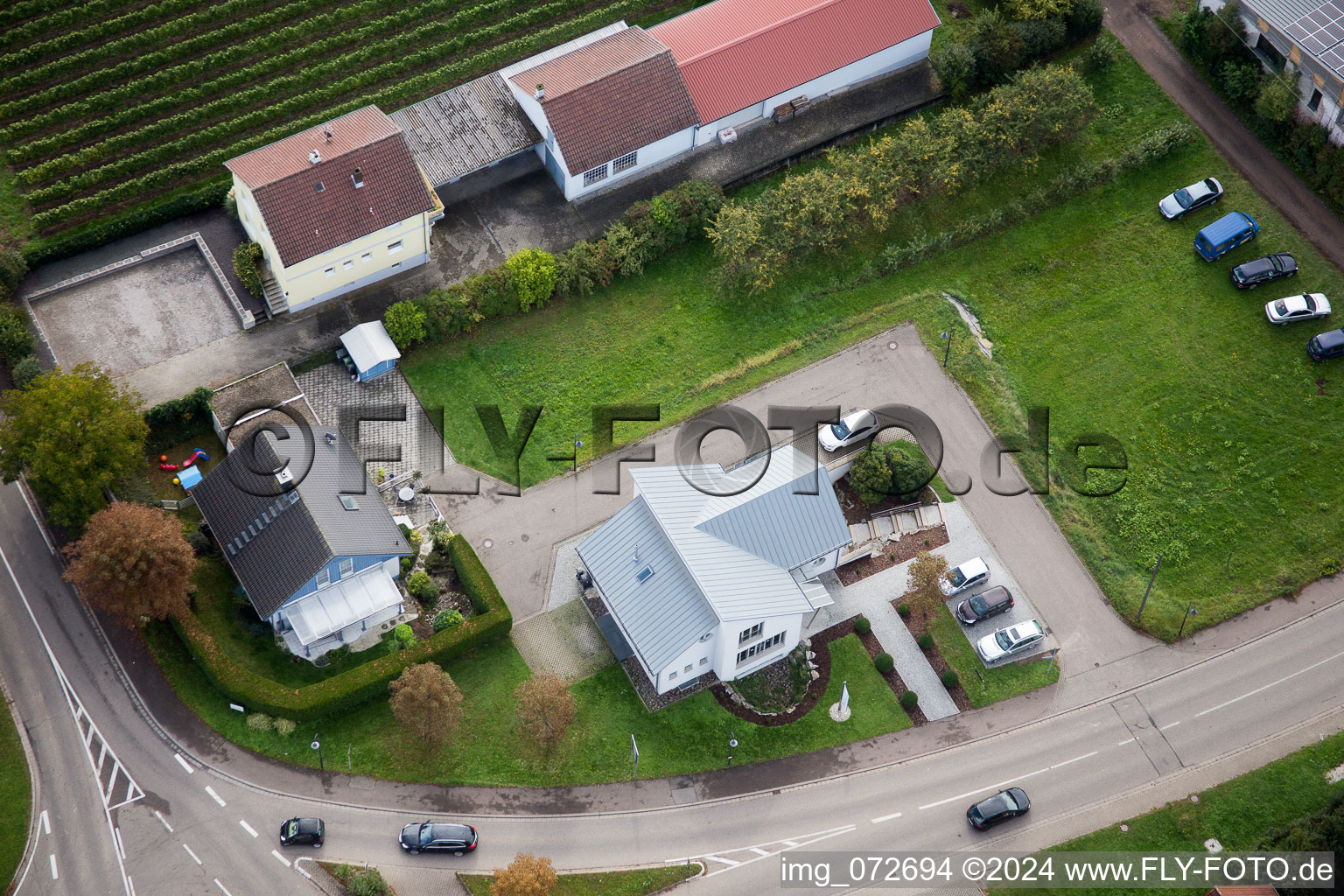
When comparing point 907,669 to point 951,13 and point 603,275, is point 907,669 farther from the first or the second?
point 951,13

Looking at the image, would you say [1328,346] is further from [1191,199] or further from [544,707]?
[544,707]

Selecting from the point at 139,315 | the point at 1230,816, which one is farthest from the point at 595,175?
the point at 1230,816

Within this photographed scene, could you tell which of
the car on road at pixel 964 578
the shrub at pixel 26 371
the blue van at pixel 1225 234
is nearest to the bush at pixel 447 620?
the car on road at pixel 964 578

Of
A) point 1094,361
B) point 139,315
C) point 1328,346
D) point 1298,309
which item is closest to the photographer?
point 1328,346

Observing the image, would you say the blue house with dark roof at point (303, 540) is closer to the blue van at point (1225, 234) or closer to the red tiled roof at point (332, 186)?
the red tiled roof at point (332, 186)

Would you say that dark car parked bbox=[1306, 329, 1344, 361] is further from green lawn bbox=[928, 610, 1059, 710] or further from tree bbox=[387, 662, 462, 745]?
tree bbox=[387, 662, 462, 745]

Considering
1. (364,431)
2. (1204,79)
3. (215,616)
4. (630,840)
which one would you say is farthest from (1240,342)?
(215,616)
